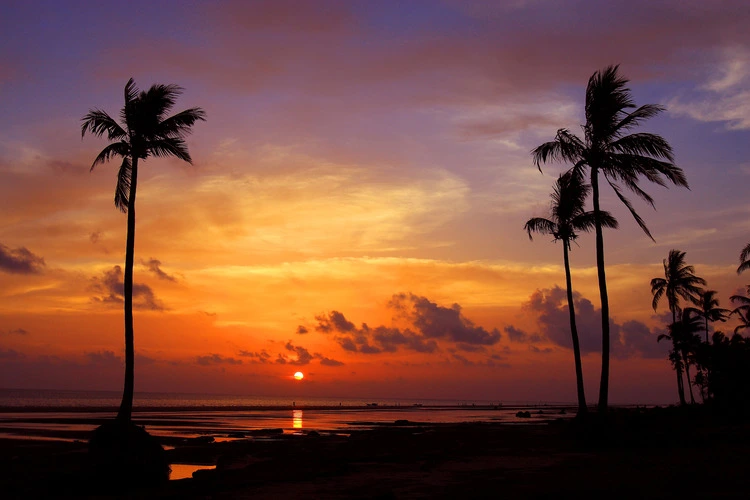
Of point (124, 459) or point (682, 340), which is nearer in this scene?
point (124, 459)

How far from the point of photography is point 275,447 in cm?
3100

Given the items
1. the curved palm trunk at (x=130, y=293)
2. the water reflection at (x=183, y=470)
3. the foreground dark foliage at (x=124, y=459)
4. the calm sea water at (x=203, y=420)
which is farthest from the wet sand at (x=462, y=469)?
the calm sea water at (x=203, y=420)

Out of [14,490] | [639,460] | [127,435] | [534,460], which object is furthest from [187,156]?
[639,460]

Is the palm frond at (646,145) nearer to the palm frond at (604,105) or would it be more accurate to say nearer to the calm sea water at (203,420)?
the palm frond at (604,105)

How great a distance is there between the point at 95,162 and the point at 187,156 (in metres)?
3.65

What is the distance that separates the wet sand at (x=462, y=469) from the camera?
14.4 metres

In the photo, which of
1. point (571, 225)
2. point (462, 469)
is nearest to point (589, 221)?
point (571, 225)

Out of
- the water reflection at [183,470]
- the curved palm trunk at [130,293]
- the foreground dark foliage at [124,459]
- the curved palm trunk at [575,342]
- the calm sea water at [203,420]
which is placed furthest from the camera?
the calm sea water at [203,420]

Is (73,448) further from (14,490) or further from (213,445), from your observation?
(14,490)

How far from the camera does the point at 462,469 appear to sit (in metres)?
18.9

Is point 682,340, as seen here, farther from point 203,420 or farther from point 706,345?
point 203,420

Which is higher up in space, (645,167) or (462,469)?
(645,167)

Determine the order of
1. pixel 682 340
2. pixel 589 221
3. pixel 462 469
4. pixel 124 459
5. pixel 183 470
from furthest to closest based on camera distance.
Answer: pixel 682 340 → pixel 589 221 → pixel 183 470 → pixel 462 469 → pixel 124 459

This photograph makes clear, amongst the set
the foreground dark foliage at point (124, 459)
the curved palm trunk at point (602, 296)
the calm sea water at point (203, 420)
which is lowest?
the calm sea water at point (203, 420)
